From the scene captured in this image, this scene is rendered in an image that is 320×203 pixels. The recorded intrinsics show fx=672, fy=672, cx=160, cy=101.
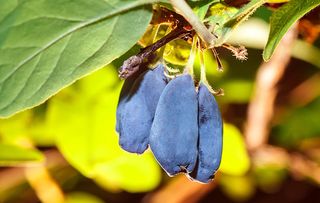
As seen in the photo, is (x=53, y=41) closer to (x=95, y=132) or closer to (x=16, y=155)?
(x=16, y=155)

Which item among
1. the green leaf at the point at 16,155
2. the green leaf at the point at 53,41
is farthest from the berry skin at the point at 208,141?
the green leaf at the point at 16,155

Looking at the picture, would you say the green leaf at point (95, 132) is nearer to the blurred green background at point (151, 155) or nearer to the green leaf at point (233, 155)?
the blurred green background at point (151, 155)

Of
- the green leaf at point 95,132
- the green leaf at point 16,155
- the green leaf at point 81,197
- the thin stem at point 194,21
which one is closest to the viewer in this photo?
the thin stem at point 194,21

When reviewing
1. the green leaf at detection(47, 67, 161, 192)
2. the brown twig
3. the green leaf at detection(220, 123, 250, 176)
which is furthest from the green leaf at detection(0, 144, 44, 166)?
the brown twig

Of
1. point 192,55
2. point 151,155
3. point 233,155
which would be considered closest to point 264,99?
point 233,155

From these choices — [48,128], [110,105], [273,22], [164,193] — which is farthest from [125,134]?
[164,193]
